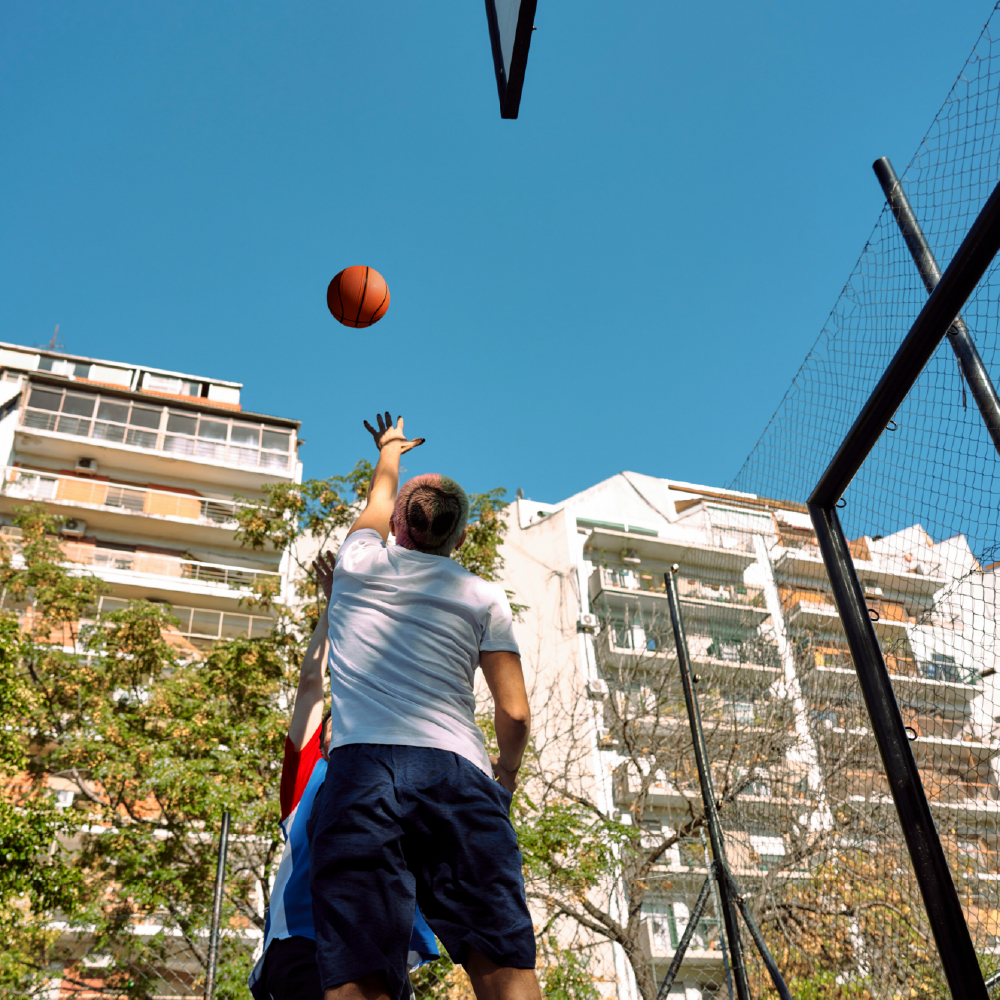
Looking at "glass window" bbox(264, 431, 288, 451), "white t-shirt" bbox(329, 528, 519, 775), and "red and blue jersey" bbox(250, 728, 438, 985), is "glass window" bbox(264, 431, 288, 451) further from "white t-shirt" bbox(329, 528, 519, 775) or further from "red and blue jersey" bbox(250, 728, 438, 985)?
"white t-shirt" bbox(329, 528, 519, 775)

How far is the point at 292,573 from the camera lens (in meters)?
26.6

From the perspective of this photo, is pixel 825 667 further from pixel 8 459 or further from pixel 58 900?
pixel 8 459

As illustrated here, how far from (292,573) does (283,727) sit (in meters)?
15.7

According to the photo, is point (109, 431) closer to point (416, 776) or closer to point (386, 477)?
point (386, 477)

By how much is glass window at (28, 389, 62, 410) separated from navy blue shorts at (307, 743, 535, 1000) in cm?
3045

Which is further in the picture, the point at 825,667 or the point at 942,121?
the point at 825,667

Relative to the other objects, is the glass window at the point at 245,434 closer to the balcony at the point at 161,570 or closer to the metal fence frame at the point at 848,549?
the balcony at the point at 161,570

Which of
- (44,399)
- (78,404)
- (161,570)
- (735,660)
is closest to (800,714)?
(735,660)

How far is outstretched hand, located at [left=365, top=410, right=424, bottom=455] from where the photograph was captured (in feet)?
8.82

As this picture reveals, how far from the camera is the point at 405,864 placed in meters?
1.63

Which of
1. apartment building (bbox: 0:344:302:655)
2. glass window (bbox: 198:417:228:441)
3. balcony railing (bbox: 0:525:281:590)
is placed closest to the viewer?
balcony railing (bbox: 0:525:281:590)

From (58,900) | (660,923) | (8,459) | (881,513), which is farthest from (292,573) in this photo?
(881,513)

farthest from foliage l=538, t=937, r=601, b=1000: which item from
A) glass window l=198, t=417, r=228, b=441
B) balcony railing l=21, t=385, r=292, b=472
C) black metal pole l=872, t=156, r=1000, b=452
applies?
glass window l=198, t=417, r=228, b=441

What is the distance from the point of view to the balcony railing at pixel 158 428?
28.6 metres
